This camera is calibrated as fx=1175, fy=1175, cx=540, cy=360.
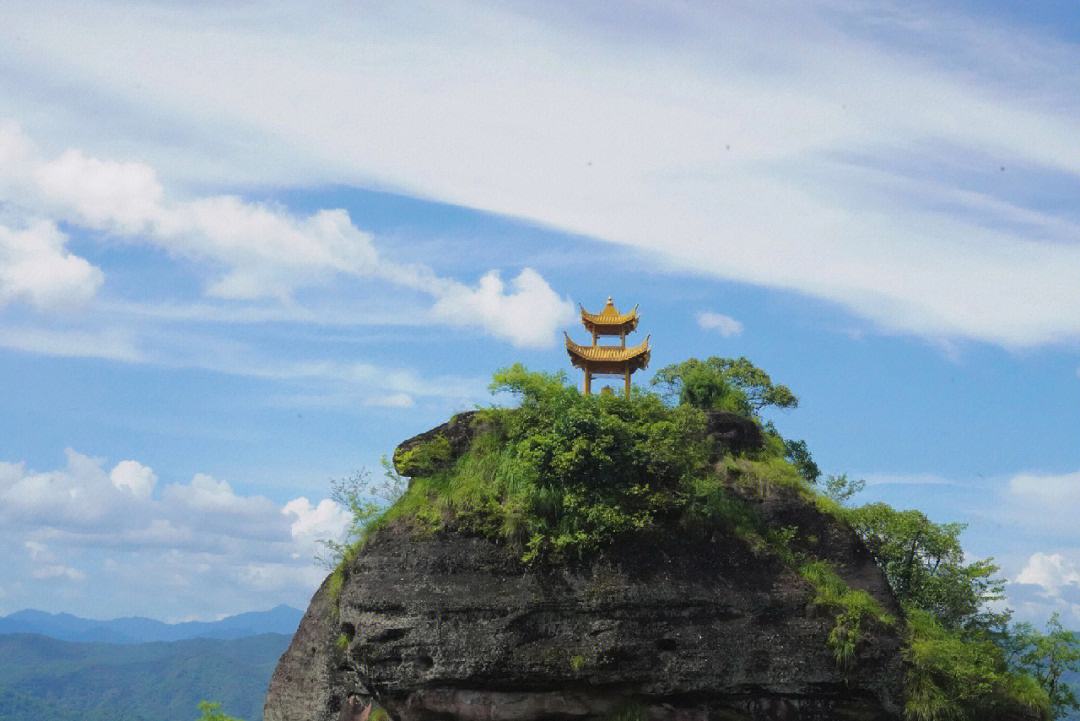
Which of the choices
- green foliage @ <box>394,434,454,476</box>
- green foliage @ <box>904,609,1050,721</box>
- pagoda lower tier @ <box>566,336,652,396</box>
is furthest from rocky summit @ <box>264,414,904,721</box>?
pagoda lower tier @ <box>566,336,652,396</box>

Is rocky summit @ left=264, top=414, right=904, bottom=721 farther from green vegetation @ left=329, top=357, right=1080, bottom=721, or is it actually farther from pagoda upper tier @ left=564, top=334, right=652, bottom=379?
pagoda upper tier @ left=564, top=334, right=652, bottom=379

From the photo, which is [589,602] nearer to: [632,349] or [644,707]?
[644,707]

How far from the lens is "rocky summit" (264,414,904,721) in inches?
843

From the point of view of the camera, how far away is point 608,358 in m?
27.4

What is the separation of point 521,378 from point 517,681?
21.0 feet

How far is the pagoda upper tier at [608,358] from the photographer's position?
2739 centimetres

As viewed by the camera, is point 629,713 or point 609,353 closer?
point 629,713

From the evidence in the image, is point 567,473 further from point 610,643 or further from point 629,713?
point 629,713

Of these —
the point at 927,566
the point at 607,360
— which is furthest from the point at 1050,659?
the point at 607,360

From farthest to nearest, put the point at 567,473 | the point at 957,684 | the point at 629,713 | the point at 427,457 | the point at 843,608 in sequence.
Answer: the point at 427,457 < the point at 567,473 < the point at 843,608 < the point at 957,684 < the point at 629,713

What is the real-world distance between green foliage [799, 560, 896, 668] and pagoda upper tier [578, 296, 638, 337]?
7.44m

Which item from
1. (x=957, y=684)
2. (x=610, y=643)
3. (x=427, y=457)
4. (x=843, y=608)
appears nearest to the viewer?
(x=610, y=643)

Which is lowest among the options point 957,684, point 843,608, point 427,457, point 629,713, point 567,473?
point 629,713

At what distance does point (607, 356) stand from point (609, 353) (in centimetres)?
11
